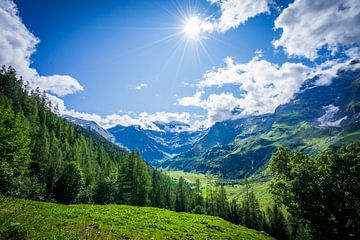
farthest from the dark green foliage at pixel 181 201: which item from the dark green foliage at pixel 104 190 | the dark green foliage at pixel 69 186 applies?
the dark green foliage at pixel 69 186

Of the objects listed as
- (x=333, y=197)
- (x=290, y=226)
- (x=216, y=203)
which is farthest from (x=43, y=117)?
(x=333, y=197)

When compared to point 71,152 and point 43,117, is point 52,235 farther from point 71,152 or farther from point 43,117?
point 43,117

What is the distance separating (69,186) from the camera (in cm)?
7119

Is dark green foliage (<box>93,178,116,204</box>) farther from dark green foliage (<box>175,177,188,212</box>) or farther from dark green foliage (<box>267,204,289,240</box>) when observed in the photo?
dark green foliage (<box>267,204,289,240</box>)

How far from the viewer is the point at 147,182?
284 ft

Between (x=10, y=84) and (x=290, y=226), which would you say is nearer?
(x=290, y=226)

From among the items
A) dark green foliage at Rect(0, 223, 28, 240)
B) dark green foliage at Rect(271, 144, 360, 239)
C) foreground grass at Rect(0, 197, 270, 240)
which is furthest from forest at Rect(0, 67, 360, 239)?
dark green foliage at Rect(0, 223, 28, 240)

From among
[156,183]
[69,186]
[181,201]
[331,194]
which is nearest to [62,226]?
[331,194]

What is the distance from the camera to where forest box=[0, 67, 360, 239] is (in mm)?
27875

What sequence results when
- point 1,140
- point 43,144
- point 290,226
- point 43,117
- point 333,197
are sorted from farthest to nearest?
point 43,117 < point 290,226 < point 43,144 < point 1,140 < point 333,197

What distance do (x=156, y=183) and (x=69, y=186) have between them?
47.1 m

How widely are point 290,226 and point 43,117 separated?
14138 centimetres

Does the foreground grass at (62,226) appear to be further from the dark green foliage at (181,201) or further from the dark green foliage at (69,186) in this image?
the dark green foliage at (181,201)

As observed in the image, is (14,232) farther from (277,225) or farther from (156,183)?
(277,225)
